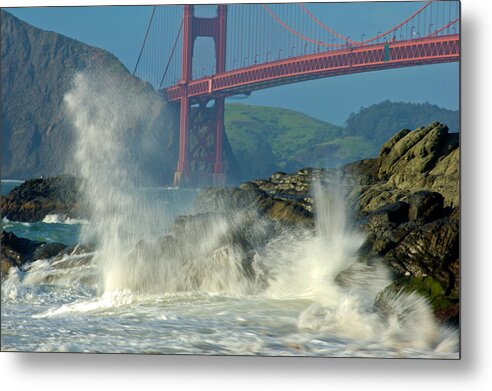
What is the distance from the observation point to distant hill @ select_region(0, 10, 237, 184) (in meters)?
5.30

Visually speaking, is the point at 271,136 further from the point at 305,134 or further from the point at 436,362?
the point at 436,362

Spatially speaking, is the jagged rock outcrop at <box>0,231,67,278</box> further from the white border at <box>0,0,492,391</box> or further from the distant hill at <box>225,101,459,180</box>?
the distant hill at <box>225,101,459,180</box>

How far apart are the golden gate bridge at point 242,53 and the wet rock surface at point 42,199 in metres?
0.69

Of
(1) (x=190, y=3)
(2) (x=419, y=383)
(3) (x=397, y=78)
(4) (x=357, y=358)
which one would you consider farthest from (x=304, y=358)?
(1) (x=190, y=3)

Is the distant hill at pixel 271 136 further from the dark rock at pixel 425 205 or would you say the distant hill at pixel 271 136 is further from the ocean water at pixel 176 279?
the dark rock at pixel 425 205

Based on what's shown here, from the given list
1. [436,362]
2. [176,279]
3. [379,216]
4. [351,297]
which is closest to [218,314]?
[176,279]

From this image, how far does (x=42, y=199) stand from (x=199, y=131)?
1071 millimetres

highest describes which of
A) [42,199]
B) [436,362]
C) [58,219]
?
[42,199]

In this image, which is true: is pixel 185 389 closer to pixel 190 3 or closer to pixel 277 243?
pixel 277 243

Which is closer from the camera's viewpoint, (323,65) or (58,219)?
(323,65)

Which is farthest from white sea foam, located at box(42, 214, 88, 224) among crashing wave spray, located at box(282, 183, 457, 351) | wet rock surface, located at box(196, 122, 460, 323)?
crashing wave spray, located at box(282, 183, 457, 351)

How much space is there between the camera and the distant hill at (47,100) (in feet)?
17.4

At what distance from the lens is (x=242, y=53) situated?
17.4ft

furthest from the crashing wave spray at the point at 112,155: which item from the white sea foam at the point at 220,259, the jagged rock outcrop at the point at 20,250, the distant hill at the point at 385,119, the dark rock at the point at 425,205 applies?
the dark rock at the point at 425,205
